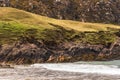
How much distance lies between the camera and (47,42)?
12725 cm

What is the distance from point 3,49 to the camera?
112 m

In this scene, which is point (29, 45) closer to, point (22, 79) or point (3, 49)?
point (3, 49)

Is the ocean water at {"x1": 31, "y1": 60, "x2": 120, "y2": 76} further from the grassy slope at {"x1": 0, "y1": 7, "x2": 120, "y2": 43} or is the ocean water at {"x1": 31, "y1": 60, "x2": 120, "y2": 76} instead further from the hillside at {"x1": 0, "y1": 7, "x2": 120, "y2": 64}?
the grassy slope at {"x1": 0, "y1": 7, "x2": 120, "y2": 43}

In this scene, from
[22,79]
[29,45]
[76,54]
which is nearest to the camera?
[22,79]

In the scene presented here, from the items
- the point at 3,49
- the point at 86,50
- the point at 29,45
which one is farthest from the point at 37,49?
the point at 86,50

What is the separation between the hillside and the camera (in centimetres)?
11525

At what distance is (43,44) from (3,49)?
54.1ft

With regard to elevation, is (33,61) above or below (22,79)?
below

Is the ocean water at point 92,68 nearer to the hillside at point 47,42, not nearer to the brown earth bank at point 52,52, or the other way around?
the brown earth bank at point 52,52

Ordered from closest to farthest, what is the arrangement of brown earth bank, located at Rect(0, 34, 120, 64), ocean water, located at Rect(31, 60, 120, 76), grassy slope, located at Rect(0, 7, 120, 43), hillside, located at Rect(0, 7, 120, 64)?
ocean water, located at Rect(31, 60, 120, 76), brown earth bank, located at Rect(0, 34, 120, 64), hillside, located at Rect(0, 7, 120, 64), grassy slope, located at Rect(0, 7, 120, 43)

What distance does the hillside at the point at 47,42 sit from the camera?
115250 millimetres

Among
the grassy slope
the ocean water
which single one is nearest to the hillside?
the grassy slope

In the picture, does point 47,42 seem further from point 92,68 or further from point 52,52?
point 92,68

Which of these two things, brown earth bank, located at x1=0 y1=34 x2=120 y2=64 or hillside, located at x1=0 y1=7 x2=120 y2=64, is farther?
hillside, located at x1=0 y1=7 x2=120 y2=64
